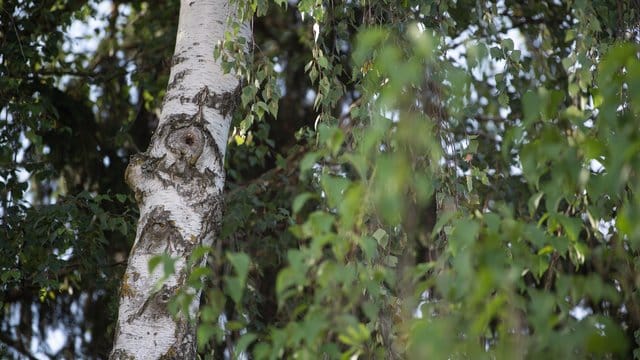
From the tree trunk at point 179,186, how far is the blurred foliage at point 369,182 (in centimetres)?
11

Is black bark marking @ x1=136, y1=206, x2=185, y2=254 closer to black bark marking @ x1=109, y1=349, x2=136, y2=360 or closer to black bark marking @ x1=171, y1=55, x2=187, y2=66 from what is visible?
black bark marking @ x1=109, y1=349, x2=136, y2=360

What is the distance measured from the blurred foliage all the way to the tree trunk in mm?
113

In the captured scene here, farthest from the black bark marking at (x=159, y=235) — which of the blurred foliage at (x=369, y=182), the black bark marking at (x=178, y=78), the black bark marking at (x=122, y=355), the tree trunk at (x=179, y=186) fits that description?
the black bark marking at (x=178, y=78)

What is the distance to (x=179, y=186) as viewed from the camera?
238 centimetres

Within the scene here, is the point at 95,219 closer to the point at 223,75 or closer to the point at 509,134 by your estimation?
the point at 223,75

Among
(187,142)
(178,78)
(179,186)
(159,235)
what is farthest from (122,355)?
(178,78)

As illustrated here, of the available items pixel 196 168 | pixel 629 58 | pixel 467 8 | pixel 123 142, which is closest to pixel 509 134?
pixel 629 58

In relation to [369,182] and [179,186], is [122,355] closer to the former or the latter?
[179,186]

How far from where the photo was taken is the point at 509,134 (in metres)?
1.54

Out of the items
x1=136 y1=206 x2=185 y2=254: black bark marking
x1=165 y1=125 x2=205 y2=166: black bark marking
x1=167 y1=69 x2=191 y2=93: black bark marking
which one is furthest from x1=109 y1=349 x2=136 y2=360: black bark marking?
x1=167 y1=69 x2=191 y2=93: black bark marking

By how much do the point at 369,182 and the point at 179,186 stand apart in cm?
82

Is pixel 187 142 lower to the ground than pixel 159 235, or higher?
higher

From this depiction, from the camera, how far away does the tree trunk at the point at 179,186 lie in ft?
7.38

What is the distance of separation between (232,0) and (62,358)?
8.42 ft
